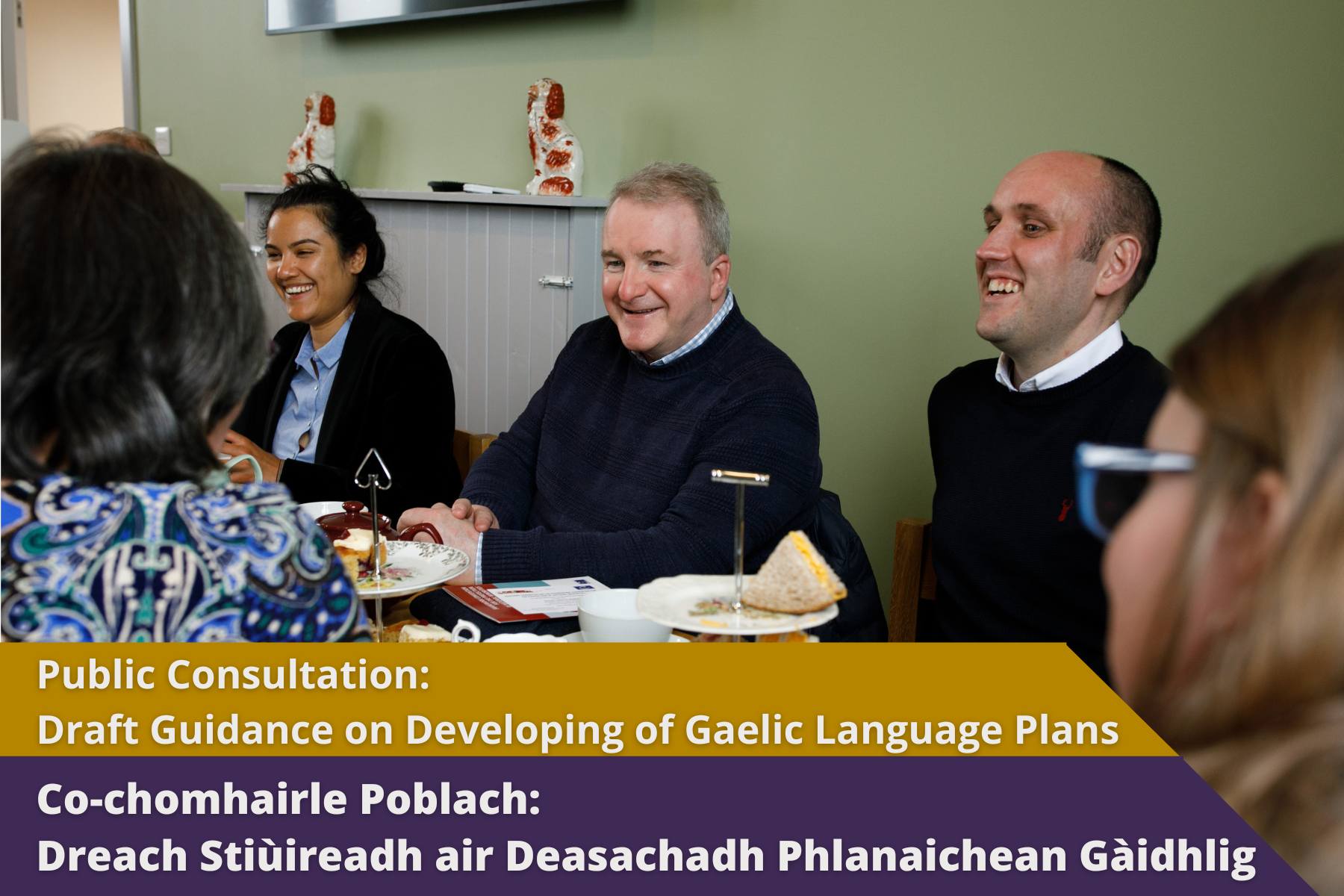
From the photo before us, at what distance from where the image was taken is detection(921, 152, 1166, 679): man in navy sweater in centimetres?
175

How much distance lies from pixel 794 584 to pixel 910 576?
889 millimetres

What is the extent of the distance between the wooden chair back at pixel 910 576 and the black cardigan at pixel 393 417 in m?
0.94

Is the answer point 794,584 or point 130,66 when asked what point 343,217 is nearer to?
point 794,584

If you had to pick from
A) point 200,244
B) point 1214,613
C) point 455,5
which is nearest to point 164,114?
point 455,5

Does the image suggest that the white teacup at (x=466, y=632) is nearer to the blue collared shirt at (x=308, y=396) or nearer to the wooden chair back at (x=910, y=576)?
the wooden chair back at (x=910, y=576)

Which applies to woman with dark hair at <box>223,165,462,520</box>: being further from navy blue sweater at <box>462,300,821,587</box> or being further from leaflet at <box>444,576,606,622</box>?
leaflet at <box>444,576,606,622</box>

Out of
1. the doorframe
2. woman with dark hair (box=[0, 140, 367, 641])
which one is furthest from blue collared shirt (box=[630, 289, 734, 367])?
the doorframe

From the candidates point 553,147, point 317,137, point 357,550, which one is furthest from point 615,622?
point 317,137

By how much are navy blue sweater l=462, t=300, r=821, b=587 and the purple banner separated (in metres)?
1.03

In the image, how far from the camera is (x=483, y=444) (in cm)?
251

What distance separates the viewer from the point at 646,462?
6.59ft

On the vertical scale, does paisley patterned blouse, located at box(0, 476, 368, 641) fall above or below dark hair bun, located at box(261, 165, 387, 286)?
below

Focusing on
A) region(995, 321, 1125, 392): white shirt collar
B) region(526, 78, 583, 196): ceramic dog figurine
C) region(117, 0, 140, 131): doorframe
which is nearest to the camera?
region(995, 321, 1125, 392): white shirt collar

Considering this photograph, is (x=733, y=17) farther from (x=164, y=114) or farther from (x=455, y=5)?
(x=164, y=114)
